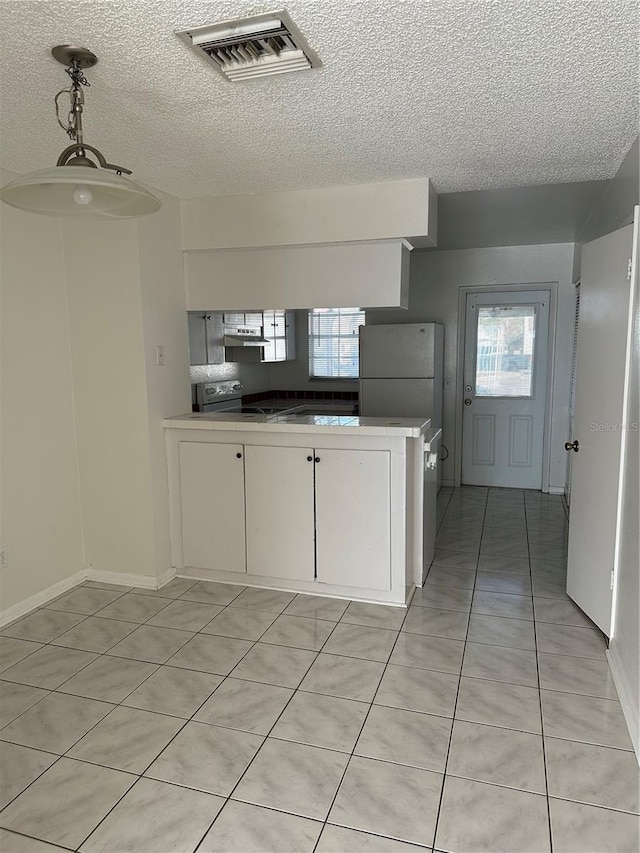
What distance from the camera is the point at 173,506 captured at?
3.64 meters

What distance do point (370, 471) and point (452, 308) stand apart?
327cm

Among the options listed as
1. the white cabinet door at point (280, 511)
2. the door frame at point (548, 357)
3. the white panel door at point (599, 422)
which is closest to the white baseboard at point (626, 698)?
the white panel door at point (599, 422)

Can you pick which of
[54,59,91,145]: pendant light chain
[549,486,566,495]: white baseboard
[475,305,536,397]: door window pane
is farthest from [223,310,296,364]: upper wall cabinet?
[549,486,566,495]: white baseboard

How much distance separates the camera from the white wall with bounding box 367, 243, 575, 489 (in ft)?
18.2

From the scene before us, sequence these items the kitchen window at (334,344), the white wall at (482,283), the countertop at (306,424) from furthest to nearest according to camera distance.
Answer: the kitchen window at (334,344)
the white wall at (482,283)
the countertop at (306,424)

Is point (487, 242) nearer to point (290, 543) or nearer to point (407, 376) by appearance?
point (407, 376)

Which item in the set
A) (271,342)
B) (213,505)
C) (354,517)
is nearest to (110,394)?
(213,505)

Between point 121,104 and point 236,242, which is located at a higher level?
point 121,104

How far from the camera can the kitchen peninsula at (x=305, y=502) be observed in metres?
3.20

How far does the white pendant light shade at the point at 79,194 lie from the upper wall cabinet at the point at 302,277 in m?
1.66

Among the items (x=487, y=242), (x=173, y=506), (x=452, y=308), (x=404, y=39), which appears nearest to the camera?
(x=404, y=39)

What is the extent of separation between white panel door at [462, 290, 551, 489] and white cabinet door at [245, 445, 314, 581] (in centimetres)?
315

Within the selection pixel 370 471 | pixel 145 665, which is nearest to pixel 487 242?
pixel 370 471

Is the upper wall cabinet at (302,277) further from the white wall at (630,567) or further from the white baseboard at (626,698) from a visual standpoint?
the white baseboard at (626,698)
